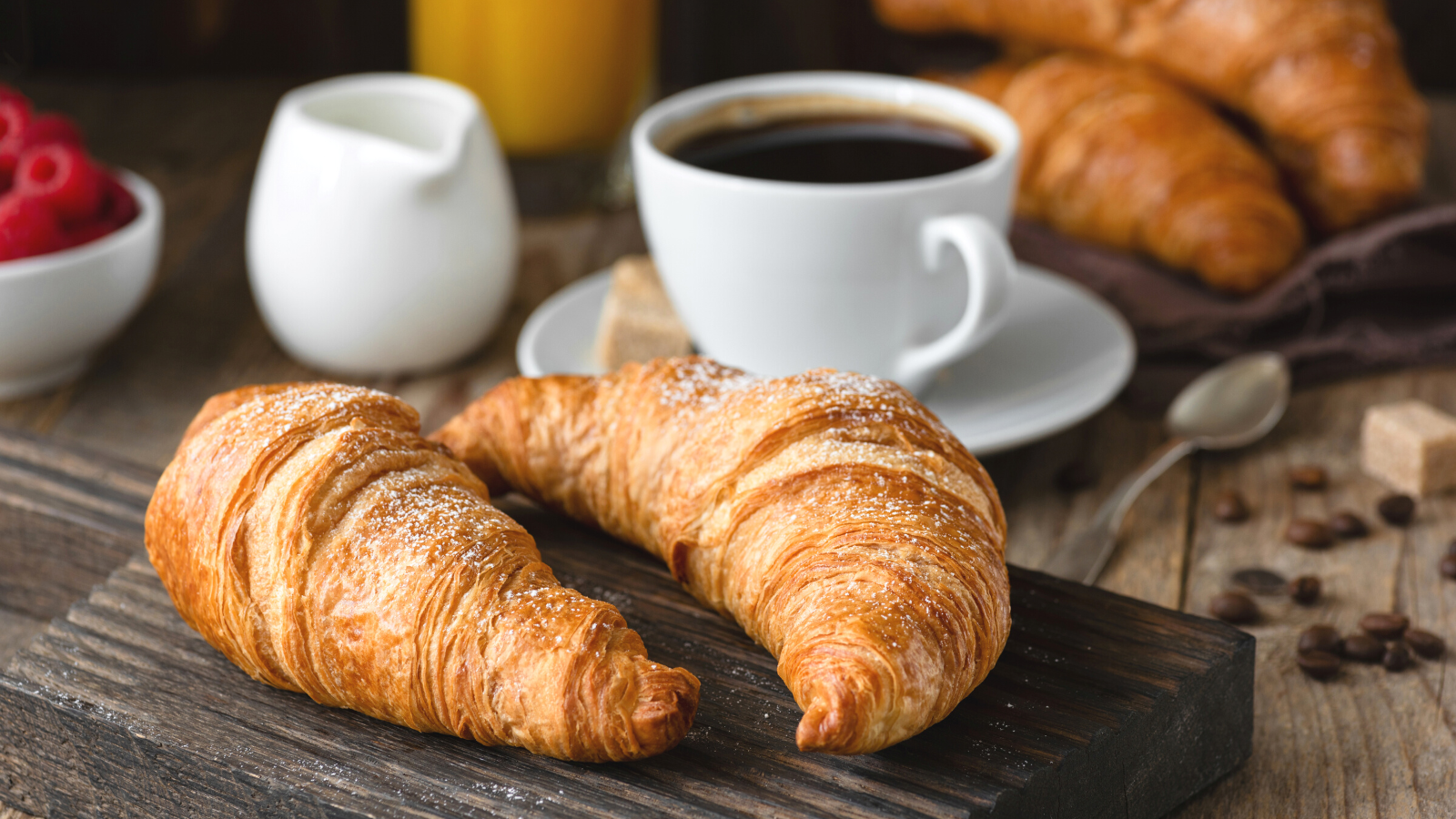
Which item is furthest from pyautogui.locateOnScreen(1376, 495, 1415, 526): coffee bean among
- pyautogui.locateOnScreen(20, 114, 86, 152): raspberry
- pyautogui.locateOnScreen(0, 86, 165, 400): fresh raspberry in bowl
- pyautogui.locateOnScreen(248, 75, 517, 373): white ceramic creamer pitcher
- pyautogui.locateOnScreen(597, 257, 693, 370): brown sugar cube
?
pyautogui.locateOnScreen(20, 114, 86, 152): raspberry

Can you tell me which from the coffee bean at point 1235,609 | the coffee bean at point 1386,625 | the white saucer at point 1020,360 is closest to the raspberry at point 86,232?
the white saucer at point 1020,360

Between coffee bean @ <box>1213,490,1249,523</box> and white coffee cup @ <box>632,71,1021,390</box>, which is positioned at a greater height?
white coffee cup @ <box>632,71,1021,390</box>

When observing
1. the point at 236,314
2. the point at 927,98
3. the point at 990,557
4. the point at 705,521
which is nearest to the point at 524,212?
the point at 236,314

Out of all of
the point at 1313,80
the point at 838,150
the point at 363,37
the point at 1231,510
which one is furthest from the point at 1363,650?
the point at 363,37

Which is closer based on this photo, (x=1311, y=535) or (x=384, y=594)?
(x=384, y=594)

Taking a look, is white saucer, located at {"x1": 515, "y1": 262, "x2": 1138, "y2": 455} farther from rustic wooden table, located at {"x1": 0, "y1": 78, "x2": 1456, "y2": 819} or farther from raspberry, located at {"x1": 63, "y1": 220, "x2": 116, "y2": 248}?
raspberry, located at {"x1": 63, "y1": 220, "x2": 116, "y2": 248}

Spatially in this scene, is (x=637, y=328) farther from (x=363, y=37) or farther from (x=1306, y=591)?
(x=363, y=37)

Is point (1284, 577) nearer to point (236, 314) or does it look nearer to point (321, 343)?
point (321, 343)
